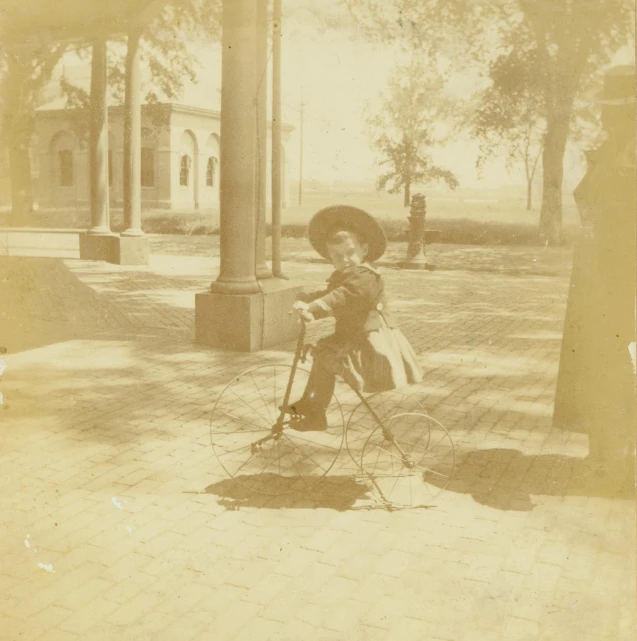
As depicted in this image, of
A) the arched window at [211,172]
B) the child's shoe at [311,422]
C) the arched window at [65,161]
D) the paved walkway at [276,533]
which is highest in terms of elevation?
the arched window at [65,161]

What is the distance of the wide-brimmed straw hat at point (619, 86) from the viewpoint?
12.6 ft

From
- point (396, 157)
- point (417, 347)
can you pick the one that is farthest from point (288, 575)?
point (417, 347)

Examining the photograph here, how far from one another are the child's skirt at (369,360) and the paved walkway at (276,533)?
2.23ft

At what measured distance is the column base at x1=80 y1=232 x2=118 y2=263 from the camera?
15.0 metres

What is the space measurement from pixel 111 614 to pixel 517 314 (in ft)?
23.3

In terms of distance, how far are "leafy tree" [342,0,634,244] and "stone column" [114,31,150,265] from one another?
7660 millimetres

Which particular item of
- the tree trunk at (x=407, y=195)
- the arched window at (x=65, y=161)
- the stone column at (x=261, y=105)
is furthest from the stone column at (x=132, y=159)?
the tree trunk at (x=407, y=195)

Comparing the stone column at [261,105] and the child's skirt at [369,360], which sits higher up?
the stone column at [261,105]

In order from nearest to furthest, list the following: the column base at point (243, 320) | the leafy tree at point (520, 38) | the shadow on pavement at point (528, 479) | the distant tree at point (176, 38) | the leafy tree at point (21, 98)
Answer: the shadow on pavement at point (528, 479)
the leafy tree at point (520, 38)
the leafy tree at point (21, 98)
the distant tree at point (176, 38)
the column base at point (243, 320)

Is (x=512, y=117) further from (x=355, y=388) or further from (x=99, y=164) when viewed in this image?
(x=99, y=164)

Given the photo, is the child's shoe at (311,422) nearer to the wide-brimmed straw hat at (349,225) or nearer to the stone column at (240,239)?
the wide-brimmed straw hat at (349,225)

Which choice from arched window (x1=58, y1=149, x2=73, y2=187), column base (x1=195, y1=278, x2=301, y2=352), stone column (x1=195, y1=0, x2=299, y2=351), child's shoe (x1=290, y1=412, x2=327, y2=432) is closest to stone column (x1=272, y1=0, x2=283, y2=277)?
stone column (x1=195, y1=0, x2=299, y2=351)

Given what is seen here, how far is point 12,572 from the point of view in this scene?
364 centimetres

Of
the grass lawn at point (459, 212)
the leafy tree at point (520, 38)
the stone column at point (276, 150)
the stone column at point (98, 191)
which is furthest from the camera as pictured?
the stone column at point (98, 191)
